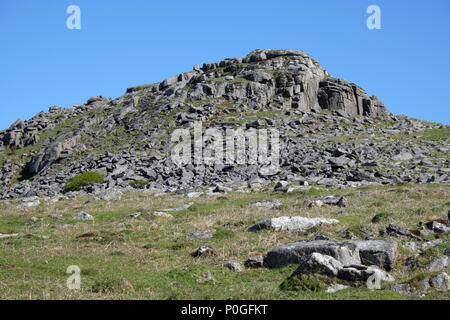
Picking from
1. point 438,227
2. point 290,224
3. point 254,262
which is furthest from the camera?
point 290,224

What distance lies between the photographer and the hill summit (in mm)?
53656

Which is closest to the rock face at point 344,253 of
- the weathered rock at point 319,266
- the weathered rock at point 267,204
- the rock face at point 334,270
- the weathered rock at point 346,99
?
the rock face at point 334,270

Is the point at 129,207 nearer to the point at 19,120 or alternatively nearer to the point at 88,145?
the point at 88,145

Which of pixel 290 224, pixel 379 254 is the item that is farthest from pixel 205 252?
pixel 379 254

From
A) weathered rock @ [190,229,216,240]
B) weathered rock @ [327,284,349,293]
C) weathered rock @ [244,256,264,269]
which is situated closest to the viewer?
weathered rock @ [327,284,349,293]

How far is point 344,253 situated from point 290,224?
810cm

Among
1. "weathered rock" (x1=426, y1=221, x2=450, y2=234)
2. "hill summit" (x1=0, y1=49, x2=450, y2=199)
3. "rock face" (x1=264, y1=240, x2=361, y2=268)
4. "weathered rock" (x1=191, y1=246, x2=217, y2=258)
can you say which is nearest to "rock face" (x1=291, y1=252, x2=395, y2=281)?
"rock face" (x1=264, y1=240, x2=361, y2=268)

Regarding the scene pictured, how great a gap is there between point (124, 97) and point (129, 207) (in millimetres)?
79403

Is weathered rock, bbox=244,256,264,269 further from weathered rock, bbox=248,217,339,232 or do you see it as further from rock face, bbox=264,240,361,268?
weathered rock, bbox=248,217,339,232

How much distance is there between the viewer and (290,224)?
22.3 meters

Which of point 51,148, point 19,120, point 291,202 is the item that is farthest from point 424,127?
point 19,120

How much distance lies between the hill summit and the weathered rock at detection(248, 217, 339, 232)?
742 inches

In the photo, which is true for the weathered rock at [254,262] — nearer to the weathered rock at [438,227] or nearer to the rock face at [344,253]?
the rock face at [344,253]

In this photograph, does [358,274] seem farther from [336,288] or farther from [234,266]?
[234,266]
